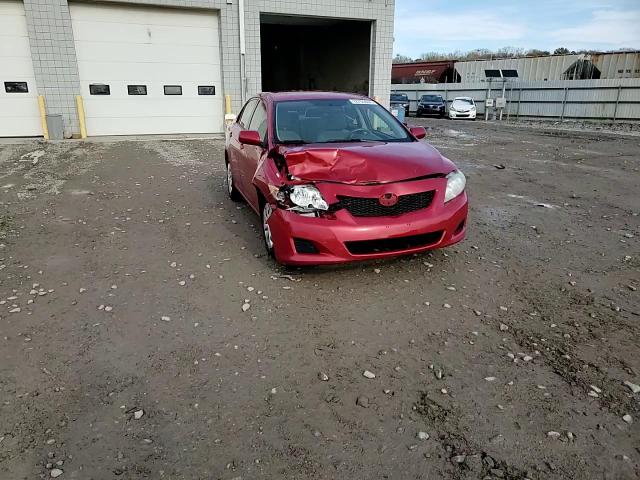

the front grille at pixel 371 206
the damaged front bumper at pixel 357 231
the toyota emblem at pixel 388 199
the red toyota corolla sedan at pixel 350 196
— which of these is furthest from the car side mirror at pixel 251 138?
the toyota emblem at pixel 388 199

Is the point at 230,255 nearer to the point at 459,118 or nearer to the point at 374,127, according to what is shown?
the point at 374,127

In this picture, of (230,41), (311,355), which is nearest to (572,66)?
(230,41)

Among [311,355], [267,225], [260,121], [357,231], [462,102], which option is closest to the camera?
[311,355]

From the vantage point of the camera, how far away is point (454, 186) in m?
4.35

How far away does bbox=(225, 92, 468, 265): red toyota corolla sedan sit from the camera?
3.94 metres

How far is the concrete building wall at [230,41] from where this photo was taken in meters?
12.8

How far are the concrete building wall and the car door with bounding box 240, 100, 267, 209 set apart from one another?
31.6ft

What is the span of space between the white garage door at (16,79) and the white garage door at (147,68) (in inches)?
49.0

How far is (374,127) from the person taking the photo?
5.39 meters

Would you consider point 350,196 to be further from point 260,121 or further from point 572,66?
point 572,66

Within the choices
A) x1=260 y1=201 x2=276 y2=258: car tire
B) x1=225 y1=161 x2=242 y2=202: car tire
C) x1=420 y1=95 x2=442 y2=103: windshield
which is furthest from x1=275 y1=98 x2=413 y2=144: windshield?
x1=420 y1=95 x2=442 y2=103: windshield

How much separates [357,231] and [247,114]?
335 centimetres

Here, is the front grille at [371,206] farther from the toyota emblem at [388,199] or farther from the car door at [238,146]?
the car door at [238,146]

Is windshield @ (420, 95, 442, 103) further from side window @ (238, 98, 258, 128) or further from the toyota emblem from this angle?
the toyota emblem
